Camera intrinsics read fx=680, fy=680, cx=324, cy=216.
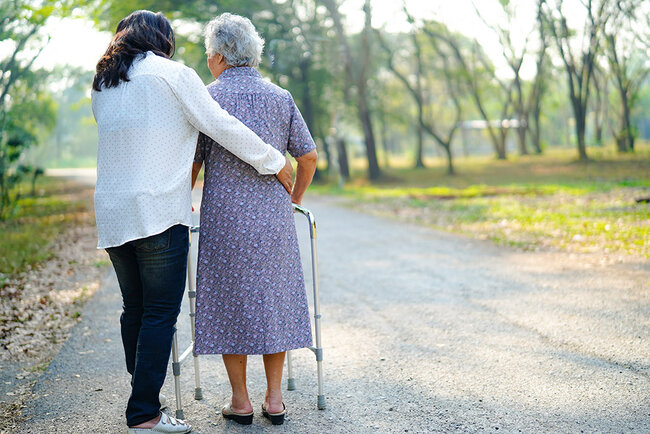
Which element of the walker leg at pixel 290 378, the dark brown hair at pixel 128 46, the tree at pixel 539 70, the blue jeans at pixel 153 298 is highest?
the tree at pixel 539 70

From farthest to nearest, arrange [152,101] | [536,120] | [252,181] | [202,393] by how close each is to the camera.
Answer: [536,120], [202,393], [252,181], [152,101]

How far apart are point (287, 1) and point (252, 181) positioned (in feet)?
80.8

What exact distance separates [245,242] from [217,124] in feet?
1.86

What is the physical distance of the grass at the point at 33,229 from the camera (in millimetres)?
9098

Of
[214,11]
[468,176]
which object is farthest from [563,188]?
[214,11]

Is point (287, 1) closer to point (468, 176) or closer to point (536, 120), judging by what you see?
Result: point (468, 176)

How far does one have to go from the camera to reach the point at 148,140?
294 cm

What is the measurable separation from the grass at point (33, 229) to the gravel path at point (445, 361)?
2452 mm

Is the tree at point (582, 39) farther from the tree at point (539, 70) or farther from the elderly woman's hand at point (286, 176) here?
the elderly woman's hand at point (286, 176)

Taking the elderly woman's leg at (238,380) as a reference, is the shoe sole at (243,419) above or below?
below

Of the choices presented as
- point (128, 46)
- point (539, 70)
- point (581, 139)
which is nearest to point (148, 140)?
point (128, 46)

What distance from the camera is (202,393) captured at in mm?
3824

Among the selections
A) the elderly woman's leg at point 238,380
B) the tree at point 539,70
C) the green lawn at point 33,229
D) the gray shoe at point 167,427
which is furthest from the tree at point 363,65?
the gray shoe at point 167,427

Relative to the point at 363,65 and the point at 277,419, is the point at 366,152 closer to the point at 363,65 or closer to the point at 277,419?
the point at 363,65
